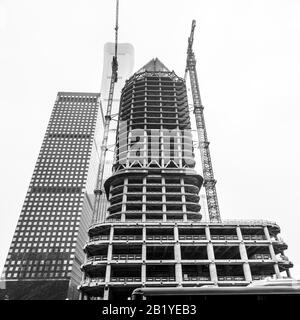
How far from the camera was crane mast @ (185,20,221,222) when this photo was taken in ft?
284

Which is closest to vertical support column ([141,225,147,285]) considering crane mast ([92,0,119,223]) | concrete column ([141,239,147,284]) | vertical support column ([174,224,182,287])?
concrete column ([141,239,147,284])

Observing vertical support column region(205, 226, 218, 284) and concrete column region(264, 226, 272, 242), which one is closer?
vertical support column region(205, 226, 218, 284)

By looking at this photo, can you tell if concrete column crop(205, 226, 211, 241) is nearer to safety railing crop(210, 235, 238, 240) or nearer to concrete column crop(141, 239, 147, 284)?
safety railing crop(210, 235, 238, 240)

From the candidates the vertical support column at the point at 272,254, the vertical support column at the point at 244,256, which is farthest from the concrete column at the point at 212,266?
the vertical support column at the point at 272,254

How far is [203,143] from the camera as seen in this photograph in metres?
103

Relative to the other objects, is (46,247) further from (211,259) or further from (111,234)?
(211,259)

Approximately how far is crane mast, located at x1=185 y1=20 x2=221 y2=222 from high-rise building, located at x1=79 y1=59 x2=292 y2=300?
608 cm

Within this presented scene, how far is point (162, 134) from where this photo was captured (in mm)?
97500

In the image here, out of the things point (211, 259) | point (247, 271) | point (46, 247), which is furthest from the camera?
point (46, 247)

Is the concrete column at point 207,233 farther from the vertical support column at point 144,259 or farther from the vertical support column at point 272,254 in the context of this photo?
the vertical support column at point 144,259

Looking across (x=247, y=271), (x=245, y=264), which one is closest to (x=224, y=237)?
(x=245, y=264)

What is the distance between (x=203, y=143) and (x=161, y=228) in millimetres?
48437

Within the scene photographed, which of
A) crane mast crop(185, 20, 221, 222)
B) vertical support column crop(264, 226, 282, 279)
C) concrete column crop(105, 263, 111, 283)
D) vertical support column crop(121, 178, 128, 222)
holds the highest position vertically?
crane mast crop(185, 20, 221, 222)
